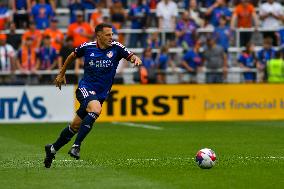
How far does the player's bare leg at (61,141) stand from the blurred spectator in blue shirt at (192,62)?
44.7ft

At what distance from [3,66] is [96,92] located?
12.5 m

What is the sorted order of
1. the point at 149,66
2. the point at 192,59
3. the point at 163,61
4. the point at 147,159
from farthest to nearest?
the point at 192,59, the point at 163,61, the point at 149,66, the point at 147,159

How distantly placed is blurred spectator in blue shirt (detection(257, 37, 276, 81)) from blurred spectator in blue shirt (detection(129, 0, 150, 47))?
3.75 meters

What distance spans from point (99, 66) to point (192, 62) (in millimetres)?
13501

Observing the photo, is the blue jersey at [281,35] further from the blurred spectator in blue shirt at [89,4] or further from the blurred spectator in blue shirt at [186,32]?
the blurred spectator in blue shirt at [89,4]

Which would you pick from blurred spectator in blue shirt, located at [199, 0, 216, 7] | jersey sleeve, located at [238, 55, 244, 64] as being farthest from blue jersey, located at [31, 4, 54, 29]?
jersey sleeve, located at [238, 55, 244, 64]

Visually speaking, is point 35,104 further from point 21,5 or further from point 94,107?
point 94,107

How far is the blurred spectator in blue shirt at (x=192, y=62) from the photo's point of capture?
26297mm

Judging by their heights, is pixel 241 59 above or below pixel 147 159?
below

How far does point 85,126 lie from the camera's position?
41.3 ft

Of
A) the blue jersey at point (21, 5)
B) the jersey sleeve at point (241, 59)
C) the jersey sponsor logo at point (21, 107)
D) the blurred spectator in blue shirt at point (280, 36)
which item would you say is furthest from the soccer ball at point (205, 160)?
the blurred spectator in blue shirt at point (280, 36)

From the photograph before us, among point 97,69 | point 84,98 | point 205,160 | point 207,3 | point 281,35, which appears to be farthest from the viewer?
point 207,3

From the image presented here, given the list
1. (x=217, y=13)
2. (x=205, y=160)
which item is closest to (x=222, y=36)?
(x=217, y=13)

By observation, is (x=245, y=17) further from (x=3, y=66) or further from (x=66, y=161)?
(x=66, y=161)
